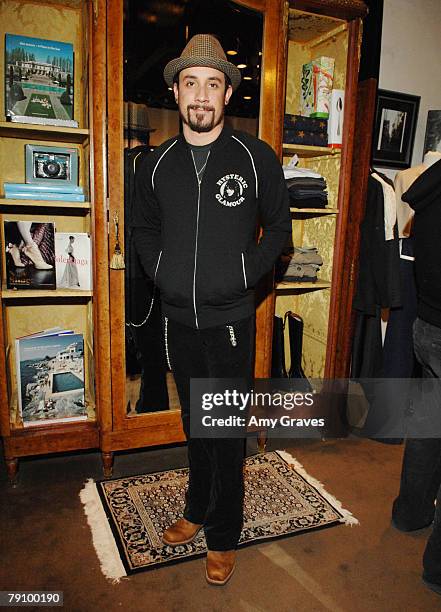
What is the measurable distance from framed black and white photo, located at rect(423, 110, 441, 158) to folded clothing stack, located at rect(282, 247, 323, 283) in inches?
50.7

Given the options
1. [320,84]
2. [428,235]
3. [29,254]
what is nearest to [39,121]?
[29,254]

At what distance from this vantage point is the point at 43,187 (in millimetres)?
2154

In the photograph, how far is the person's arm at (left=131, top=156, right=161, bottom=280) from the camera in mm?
1764

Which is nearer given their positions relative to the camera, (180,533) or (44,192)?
(180,533)

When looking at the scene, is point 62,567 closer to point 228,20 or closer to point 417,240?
point 417,240

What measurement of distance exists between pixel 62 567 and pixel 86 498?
44 centimetres

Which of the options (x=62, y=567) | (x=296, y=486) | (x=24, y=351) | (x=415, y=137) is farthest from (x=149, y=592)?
(x=415, y=137)

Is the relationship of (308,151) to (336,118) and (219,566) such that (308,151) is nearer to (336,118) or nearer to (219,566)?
(336,118)

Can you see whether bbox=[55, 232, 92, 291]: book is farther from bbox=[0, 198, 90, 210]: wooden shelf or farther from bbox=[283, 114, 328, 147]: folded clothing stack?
bbox=[283, 114, 328, 147]: folded clothing stack

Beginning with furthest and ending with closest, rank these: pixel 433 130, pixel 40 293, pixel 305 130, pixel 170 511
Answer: pixel 433 130 < pixel 305 130 < pixel 40 293 < pixel 170 511

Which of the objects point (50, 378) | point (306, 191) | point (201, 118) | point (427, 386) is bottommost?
point (50, 378)

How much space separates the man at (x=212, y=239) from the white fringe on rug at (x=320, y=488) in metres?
0.61

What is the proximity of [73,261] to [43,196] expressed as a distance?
0.33 m

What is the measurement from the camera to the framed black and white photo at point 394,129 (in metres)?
3.02
